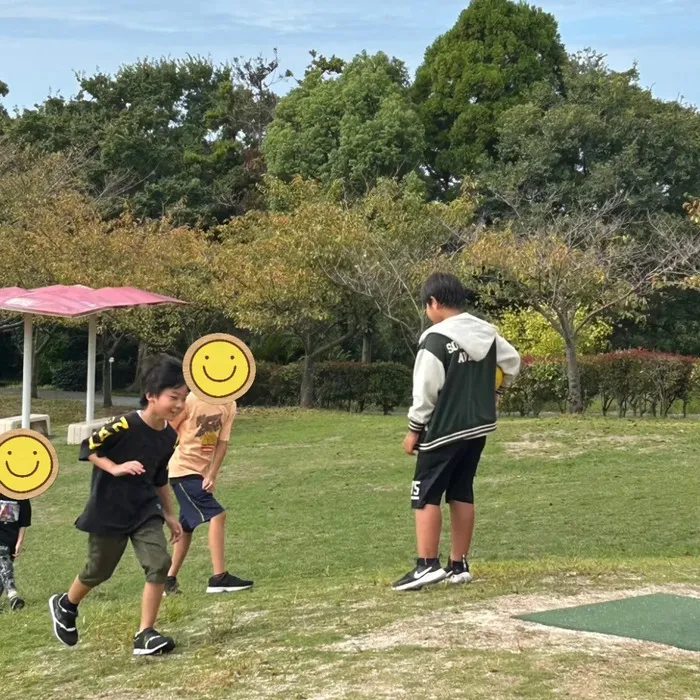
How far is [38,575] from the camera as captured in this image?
856 cm

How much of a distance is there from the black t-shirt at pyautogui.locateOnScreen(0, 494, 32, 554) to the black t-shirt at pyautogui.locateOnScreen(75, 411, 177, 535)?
237 cm

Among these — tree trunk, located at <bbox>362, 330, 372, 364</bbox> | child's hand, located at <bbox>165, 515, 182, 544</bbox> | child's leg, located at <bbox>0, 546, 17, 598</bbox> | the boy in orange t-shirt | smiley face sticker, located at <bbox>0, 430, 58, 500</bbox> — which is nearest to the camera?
child's hand, located at <bbox>165, 515, 182, 544</bbox>

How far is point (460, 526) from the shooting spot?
5.78m

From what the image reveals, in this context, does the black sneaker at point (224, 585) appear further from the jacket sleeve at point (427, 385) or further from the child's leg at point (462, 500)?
the jacket sleeve at point (427, 385)

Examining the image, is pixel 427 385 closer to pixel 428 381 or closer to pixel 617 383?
pixel 428 381

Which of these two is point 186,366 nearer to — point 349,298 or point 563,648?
point 563,648

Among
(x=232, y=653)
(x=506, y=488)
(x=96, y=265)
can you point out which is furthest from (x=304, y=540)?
(x=96, y=265)

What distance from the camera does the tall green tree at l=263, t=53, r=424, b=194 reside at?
103ft

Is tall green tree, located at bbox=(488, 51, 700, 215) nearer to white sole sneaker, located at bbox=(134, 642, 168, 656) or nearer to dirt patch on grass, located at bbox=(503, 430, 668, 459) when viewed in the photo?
dirt patch on grass, located at bbox=(503, 430, 668, 459)

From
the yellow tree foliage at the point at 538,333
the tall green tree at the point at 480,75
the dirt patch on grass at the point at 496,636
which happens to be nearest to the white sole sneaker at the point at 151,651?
the dirt patch on grass at the point at 496,636

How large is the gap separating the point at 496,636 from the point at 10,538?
4.03m

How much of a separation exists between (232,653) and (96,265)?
17841mm

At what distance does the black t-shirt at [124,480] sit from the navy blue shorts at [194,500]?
1.45 m

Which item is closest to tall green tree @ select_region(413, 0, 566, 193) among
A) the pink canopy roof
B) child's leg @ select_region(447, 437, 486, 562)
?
the pink canopy roof
